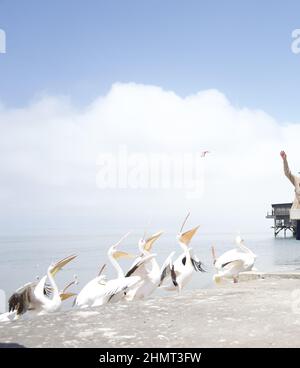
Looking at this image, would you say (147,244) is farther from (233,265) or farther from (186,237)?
(233,265)

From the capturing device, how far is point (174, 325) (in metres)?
5.85

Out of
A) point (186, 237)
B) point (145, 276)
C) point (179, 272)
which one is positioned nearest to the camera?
point (145, 276)

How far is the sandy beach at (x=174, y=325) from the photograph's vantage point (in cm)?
511

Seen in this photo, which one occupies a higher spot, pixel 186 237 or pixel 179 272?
pixel 186 237

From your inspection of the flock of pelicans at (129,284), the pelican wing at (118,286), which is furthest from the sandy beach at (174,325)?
the flock of pelicans at (129,284)

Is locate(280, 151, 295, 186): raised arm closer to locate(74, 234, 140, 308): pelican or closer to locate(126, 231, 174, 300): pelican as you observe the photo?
locate(126, 231, 174, 300): pelican

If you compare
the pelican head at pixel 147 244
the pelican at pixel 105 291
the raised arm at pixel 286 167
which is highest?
the raised arm at pixel 286 167

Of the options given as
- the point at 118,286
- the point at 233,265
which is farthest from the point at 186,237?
the point at 118,286

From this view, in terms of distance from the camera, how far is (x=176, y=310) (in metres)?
6.84

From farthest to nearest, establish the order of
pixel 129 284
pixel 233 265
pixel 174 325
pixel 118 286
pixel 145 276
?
pixel 233 265 < pixel 145 276 < pixel 129 284 < pixel 118 286 < pixel 174 325

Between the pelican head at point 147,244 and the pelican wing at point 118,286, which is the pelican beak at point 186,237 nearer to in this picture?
the pelican head at point 147,244

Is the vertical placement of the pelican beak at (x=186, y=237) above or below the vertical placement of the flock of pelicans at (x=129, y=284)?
above

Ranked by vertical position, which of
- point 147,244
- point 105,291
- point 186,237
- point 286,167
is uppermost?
point 286,167
